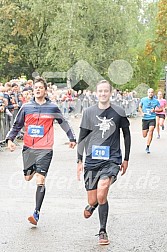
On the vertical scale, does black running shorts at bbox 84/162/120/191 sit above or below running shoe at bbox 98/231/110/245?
above

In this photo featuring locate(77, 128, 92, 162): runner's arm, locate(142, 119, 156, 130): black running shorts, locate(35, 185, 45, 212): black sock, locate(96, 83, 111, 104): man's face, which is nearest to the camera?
locate(96, 83, 111, 104): man's face

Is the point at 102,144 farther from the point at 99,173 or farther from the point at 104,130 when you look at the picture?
the point at 99,173

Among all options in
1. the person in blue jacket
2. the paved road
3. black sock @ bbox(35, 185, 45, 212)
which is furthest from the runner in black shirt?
the person in blue jacket

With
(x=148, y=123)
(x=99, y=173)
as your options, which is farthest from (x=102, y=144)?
(x=148, y=123)

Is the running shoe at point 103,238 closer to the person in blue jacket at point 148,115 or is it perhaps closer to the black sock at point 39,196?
the black sock at point 39,196

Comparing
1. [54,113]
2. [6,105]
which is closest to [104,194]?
[54,113]

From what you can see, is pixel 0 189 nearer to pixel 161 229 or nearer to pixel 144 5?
pixel 161 229

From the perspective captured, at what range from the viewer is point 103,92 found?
6910 millimetres

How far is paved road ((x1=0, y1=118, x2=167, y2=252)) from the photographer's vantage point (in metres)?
6.53

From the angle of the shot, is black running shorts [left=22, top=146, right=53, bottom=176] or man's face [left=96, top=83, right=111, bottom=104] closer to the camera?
man's face [left=96, top=83, right=111, bottom=104]

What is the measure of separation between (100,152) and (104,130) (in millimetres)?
251

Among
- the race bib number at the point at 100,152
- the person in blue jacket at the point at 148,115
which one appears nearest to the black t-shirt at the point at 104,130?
the race bib number at the point at 100,152

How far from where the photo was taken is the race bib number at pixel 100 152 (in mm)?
6848

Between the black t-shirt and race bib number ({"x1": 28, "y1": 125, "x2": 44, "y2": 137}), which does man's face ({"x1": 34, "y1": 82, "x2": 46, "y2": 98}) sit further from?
the black t-shirt
